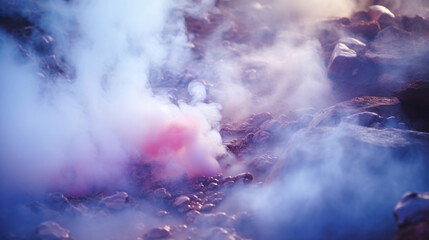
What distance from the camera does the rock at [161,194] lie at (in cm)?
337

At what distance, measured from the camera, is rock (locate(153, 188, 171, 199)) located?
133 inches

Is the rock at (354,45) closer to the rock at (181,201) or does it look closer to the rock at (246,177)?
the rock at (246,177)

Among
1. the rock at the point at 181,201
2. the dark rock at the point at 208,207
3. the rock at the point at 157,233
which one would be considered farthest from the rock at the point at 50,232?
the dark rock at the point at 208,207

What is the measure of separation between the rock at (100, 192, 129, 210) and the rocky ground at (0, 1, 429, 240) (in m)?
0.01

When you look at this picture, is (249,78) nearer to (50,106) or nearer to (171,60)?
(171,60)

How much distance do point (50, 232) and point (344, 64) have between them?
6259 mm

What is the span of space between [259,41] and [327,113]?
613cm

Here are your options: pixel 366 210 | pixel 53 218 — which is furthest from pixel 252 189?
pixel 53 218

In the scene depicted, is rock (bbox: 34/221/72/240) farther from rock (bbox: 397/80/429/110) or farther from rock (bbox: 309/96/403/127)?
rock (bbox: 397/80/429/110)

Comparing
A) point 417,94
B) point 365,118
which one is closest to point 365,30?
point 417,94

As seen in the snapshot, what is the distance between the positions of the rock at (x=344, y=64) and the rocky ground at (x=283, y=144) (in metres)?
0.02

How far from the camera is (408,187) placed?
8.05ft

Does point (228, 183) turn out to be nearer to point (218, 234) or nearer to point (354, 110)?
point (218, 234)

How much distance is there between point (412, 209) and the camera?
188cm
